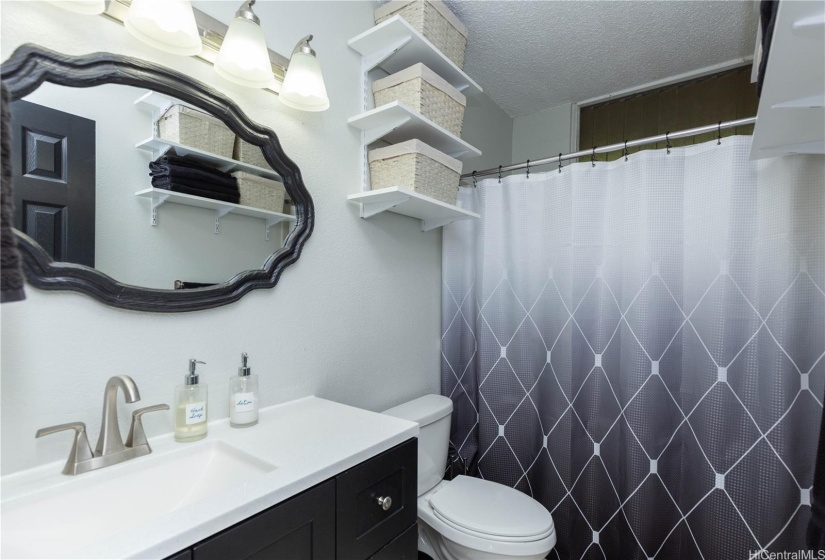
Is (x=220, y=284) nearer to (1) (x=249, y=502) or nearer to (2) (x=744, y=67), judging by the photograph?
(1) (x=249, y=502)

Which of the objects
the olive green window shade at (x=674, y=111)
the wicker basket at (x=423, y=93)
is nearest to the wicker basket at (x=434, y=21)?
the wicker basket at (x=423, y=93)

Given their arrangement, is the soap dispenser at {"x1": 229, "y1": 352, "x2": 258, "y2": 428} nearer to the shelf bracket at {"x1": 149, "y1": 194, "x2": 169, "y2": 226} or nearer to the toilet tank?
the shelf bracket at {"x1": 149, "y1": 194, "x2": 169, "y2": 226}

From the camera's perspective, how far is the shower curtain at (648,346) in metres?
1.43

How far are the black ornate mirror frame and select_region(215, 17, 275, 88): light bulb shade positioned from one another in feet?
0.24

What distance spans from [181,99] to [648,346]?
1.80 metres

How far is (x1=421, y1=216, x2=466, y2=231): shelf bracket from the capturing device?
1915 millimetres

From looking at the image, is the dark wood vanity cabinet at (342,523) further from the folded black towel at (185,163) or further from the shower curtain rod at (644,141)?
the shower curtain rod at (644,141)

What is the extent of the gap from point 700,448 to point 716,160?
1.06 m

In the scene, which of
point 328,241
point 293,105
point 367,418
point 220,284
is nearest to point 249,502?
point 367,418

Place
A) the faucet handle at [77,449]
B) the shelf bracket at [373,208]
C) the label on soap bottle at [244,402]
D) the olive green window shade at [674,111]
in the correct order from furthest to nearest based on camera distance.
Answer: the olive green window shade at [674,111] → the shelf bracket at [373,208] → the label on soap bottle at [244,402] → the faucet handle at [77,449]

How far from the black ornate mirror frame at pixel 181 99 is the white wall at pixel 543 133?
71.3 inches

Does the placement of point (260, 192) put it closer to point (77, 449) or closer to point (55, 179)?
point (55, 179)

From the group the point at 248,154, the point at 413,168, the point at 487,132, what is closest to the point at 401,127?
the point at 413,168

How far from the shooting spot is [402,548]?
1.11 metres
